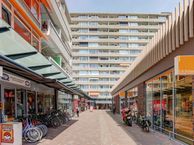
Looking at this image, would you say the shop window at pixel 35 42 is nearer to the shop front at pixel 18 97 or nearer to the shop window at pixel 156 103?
the shop front at pixel 18 97

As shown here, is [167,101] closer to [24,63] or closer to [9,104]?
[24,63]

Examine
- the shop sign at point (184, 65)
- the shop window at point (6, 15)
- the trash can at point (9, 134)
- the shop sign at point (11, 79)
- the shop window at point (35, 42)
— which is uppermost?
the shop window at point (6, 15)

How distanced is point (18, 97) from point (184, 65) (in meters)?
10.4

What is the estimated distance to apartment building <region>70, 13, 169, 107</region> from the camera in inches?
3162

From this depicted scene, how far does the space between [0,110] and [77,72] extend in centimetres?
6841

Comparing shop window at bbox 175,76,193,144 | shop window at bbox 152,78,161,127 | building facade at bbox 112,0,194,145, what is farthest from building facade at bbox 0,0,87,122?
shop window at bbox 175,76,193,144

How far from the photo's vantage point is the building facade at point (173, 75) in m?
9.32

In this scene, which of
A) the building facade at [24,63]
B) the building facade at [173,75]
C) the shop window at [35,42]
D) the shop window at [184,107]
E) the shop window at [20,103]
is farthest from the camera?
the shop window at [35,42]

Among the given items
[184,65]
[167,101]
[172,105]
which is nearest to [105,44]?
[167,101]

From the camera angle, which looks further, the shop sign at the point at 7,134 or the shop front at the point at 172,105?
the shop front at the point at 172,105

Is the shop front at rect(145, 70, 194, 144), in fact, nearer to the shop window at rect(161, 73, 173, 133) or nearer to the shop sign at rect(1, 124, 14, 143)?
the shop window at rect(161, 73, 173, 133)

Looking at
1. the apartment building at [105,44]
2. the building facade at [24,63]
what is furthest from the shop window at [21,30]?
the apartment building at [105,44]

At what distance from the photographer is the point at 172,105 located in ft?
40.4

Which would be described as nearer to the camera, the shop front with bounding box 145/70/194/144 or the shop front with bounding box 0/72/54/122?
the shop front with bounding box 145/70/194/144
